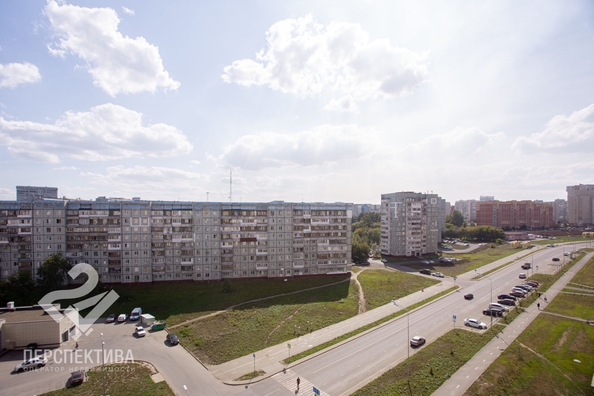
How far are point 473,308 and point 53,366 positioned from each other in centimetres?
6330

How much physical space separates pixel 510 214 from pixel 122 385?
7920 inches

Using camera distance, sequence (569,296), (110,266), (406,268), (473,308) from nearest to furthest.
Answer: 1. (473,308)
2. (569,296)
3. (110,266)
4. (406,268)

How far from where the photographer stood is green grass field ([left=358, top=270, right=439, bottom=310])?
2268 inches

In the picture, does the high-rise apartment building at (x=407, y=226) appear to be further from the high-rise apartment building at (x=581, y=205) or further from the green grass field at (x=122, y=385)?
the high-rise apartment building at (x=581, y=205)

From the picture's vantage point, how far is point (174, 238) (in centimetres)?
6469

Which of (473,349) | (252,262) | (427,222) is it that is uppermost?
(427,222)

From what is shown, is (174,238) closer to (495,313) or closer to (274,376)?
(274,376)

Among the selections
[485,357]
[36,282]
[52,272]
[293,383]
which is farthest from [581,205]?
[36,282]

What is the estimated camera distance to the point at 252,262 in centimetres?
6825

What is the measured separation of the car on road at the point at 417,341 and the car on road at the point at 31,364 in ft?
150

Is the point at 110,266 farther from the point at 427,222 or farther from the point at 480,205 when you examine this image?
the point at 480,205

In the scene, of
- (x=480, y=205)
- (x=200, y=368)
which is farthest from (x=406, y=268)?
(x=480, y=205)

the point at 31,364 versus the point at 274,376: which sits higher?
the point at 31,364

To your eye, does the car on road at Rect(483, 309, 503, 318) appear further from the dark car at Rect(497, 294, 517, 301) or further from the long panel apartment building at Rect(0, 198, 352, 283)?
the long panel apartment building at Rect(0, 198, 352, 283)
